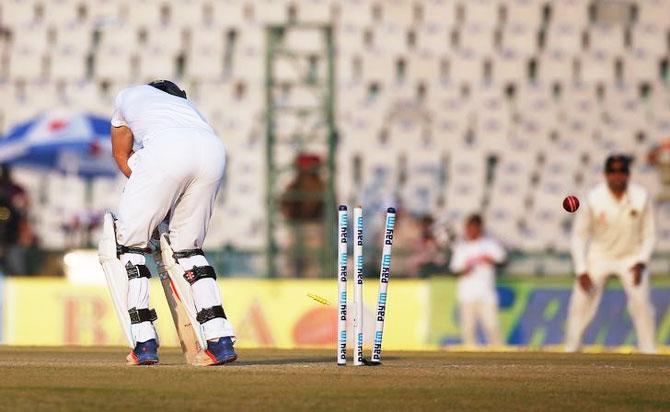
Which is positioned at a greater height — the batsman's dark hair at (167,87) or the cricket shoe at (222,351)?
the batsman's dark hair at (167,87)

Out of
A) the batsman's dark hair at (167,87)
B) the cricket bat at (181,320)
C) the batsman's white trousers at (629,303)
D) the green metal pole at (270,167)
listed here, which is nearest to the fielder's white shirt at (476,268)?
the green metal pole at (270,167)

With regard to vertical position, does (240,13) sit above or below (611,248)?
above

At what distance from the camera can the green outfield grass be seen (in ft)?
23.2

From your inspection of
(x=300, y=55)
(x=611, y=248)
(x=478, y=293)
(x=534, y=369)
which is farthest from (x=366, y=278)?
(x=534, y=369)

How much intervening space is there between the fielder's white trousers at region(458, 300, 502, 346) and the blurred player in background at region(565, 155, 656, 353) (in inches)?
160

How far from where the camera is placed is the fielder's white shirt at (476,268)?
18641 millimetres

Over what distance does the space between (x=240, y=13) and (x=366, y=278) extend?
660 cm

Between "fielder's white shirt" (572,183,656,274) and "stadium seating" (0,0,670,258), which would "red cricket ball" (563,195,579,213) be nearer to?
"fielder's white shirt" (572,183,656,274)

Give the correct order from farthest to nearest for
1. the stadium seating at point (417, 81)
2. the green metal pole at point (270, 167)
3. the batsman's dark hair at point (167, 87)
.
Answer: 1. the stadium seating at point (417, 81)
2. the green metal pole at point (270, 167)
3. the batsman's dark hair at point (167, 87)

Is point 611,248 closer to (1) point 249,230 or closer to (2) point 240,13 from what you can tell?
(1) point 249,230

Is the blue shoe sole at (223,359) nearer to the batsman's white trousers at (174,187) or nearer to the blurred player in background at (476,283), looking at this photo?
the batsman's white trousers at (174,187)

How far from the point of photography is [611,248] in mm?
14453

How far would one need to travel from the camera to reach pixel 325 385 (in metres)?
7.82

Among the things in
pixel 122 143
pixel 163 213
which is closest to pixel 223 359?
pixel 163 213
